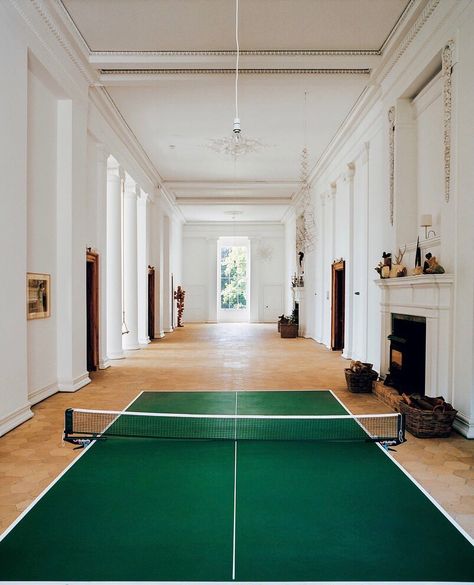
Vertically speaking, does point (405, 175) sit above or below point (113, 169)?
below

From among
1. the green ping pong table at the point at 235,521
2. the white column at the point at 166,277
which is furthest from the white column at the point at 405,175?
the white column at the point at 166,277

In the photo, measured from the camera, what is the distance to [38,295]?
278 inches

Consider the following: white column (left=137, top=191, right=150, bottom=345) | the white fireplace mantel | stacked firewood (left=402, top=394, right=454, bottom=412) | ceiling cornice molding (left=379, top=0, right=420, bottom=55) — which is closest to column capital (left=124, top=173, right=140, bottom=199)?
white column (left=137, top=191, right=150, bottom=345)

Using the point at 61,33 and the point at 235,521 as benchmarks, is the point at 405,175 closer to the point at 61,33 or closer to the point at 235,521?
the point at 61,33

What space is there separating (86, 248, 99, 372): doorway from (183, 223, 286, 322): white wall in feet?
54.4

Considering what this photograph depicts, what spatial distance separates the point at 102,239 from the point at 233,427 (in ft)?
19.4

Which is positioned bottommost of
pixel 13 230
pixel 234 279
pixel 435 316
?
pixel 435 316

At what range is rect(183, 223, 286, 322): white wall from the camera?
86.8 feet

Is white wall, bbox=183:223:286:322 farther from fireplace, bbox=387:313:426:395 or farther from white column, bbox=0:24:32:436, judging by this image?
white column, bbox=0:24:32:436

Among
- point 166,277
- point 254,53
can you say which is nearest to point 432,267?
point 254,53

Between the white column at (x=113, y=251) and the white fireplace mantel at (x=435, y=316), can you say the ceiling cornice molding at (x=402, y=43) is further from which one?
the white column at (x=113, y=251)

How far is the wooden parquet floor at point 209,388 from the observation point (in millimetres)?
4109

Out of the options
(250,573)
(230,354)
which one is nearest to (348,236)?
(230,354)

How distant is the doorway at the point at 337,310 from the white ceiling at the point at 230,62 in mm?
3546
